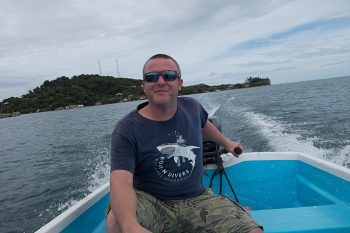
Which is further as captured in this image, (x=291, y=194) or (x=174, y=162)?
(x=291, y=194)

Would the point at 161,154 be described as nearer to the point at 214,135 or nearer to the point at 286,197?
the point at 214,135

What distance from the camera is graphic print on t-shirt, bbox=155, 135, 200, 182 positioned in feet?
5.48

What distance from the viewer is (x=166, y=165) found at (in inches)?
65.7

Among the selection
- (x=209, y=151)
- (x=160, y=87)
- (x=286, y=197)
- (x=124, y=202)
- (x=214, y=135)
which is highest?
(x=160, y=87)

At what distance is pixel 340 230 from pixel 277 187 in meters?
1.06

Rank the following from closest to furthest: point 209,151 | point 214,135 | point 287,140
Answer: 1. point 214,135
2. point 209,151
3. point 287,140

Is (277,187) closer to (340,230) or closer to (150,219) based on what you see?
(340,230)

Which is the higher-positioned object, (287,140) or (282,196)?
(282,196)

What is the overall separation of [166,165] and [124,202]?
387 millimetres

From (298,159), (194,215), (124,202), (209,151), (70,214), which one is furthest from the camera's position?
(209,151)

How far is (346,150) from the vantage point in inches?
235

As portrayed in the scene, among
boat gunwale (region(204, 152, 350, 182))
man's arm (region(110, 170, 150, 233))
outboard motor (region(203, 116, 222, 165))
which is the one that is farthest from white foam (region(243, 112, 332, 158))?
man's arm (region(110, 170, 150, 233))

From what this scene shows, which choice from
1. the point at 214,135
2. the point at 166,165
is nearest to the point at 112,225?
the point at 166,165

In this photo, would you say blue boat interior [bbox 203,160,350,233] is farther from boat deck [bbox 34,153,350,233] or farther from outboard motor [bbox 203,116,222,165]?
outboard motor [bbox 203,116,222,165]
